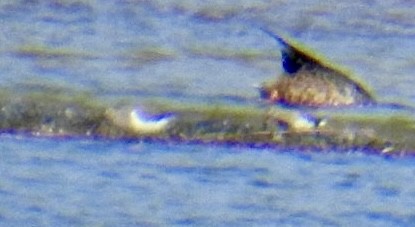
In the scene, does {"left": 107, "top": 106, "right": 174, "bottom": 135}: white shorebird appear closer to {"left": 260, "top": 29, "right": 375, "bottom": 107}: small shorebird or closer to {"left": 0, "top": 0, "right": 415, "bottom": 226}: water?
{"left": 0, "top": 0, "right": 415, "bottom": 226}: water

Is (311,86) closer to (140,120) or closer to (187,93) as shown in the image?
(187,93)

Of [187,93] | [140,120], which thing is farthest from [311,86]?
[140,120]

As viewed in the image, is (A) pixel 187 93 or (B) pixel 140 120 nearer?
(B) pixel 140 120

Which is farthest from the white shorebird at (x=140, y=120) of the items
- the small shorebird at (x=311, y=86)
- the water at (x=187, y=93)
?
the small shorebird at (x=311, y=86)

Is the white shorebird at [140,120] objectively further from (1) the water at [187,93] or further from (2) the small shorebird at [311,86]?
(2) the small shorebird at [311,86]

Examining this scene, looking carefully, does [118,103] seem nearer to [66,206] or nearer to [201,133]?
[201,133]

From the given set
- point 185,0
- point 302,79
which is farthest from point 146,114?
point 185,0
